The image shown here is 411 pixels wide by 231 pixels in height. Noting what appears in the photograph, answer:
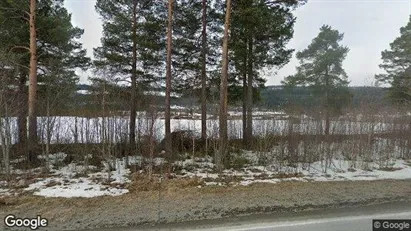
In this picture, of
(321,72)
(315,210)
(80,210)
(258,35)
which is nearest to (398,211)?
(315,210)

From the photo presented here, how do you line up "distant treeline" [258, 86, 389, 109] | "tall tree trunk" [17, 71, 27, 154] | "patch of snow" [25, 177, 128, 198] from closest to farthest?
"patch of snow" [25, 177, 128, 198], "tall tree trunk" [17, 71, 27, 154], "distant treeline" [258, 86, 389, 109]

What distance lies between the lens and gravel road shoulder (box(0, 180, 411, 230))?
589 centimetres

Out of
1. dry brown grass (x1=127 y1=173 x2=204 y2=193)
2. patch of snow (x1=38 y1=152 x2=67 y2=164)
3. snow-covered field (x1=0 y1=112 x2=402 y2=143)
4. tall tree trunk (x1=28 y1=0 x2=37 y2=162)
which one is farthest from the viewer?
snow-covered field (x1=0 y1=112 x2=402 y2=143)

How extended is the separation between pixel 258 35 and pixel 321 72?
1328cm

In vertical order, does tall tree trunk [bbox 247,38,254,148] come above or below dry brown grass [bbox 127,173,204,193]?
above

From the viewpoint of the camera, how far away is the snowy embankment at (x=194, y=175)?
27.3ft

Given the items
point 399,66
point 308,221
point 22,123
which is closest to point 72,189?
point 22,123

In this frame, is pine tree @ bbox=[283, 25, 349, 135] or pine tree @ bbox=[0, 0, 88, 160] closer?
pine tree @ bbox=[0, 0, 88, 160]

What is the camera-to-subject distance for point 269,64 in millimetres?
16688

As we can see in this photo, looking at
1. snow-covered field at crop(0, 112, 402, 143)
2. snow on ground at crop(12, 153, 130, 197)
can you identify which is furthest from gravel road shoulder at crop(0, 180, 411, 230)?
snow-covered field at crop(0, 112, 402, 143)

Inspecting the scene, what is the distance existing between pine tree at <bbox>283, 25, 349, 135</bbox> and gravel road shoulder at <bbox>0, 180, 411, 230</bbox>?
18862 millimetres

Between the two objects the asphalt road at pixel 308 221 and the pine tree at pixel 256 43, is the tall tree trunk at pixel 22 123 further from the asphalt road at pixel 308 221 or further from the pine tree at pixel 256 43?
the pine tree at pixel 256 43

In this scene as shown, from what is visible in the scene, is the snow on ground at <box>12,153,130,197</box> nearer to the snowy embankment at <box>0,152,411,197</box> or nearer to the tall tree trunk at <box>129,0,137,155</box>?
the snowy embankment at <box>0,152,411,197</box>

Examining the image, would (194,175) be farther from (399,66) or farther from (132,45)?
(399,66)
